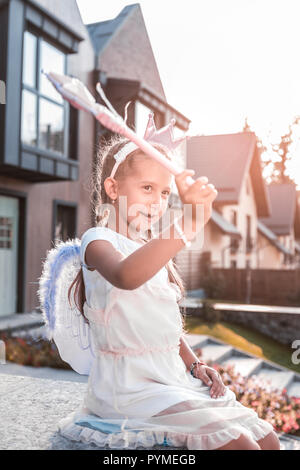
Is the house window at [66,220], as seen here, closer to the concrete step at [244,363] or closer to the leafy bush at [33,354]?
the leafy bush at [33,354]

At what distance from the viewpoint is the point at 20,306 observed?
27.8ft

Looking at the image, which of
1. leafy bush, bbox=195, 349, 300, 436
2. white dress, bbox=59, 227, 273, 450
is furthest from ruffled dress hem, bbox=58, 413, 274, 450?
leafy bush, bbox=195, 349, 300, 436

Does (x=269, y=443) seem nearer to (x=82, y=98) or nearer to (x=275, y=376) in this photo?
(x=82, y=98)

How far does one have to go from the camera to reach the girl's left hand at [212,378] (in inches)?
64.3

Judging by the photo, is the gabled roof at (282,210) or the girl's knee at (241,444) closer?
the girl's knee at (241,444)

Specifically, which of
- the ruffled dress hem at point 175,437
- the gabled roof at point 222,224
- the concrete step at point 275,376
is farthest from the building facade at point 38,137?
the gabled roof at point 222,224

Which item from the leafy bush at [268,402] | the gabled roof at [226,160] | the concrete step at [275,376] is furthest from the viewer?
the gabled roof at [226,160]

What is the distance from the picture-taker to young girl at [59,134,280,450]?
145 cm

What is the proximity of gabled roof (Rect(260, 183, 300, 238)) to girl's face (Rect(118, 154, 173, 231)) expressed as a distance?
25.4m

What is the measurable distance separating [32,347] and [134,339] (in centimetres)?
447

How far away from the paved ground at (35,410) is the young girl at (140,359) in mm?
98

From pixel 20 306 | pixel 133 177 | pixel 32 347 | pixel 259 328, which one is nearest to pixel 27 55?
pixel 20 306
